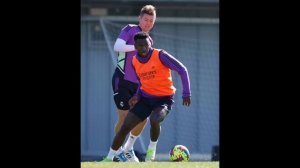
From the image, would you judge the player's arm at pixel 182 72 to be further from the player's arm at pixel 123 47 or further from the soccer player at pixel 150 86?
the player's arm at pixel 123 47

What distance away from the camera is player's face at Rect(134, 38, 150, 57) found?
432 inches

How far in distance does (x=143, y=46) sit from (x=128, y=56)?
978 mm

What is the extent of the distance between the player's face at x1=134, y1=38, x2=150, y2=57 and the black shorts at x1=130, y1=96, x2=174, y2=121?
55 cm

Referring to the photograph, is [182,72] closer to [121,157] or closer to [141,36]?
[141,36]

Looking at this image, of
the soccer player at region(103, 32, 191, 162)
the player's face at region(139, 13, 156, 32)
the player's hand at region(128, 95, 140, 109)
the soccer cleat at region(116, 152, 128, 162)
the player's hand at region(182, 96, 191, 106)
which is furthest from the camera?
the player's face at region(139, 13, 156, 32)

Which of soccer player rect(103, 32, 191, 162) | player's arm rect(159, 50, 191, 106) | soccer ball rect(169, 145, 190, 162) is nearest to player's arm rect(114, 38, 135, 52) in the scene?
soccer player rect(103, 32, 191, 162)

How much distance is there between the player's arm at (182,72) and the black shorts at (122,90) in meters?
1.08

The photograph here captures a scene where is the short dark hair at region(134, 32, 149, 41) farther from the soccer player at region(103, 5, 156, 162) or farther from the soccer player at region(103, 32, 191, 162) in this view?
the soccer player at region(103, 5, 156, 162)

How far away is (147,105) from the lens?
11.0 metres

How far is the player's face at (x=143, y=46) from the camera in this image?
10961 mm

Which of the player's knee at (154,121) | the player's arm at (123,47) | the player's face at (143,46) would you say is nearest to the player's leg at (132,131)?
the player's arm at (123,47)

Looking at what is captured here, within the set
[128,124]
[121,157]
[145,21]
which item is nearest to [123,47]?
[145,21]
